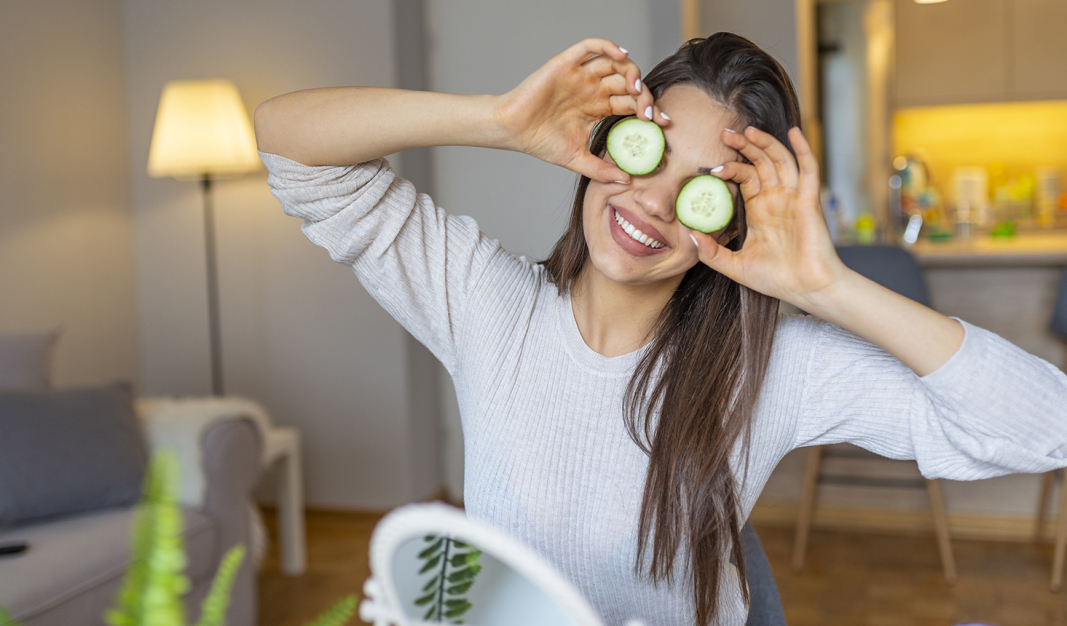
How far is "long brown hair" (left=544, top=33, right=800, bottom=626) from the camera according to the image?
1.04 m

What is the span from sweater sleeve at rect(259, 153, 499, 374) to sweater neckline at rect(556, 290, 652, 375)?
0.14 meters

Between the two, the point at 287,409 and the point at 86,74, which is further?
the point at 287,409

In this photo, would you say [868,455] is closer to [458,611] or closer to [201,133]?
[201,133]

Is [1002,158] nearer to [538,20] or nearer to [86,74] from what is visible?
[538,20]

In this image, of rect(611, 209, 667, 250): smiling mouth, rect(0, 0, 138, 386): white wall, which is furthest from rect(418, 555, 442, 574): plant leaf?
rect(0, 0, 138, 386): white wall

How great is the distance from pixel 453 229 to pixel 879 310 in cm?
56

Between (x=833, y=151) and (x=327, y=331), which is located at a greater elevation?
(x=833, y=151)

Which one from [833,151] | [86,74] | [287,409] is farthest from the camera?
[833,151]

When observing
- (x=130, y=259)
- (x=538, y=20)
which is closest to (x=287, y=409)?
(x=130, y=259)

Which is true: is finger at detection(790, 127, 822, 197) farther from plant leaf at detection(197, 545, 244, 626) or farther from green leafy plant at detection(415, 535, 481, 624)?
plant leaf at detection(197, 545, 244, 626)

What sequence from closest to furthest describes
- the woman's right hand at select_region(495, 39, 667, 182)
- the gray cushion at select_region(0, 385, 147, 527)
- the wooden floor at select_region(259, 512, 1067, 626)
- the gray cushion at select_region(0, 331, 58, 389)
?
the woman's right hand at select_region(495, 39, 667, 182), the gray cushion at select_region(0, 385, 147, 527), the gray cushion at select_region(0, 331, 58, 389), the wooden floor at select_region(259, 512, 1067, 626)

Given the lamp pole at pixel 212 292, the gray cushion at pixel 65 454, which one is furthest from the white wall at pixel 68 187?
the gray cushion at pixel 65 454

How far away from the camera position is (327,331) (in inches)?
144

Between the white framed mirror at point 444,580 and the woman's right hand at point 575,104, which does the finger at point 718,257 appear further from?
the white framed mirror at point 444,580
